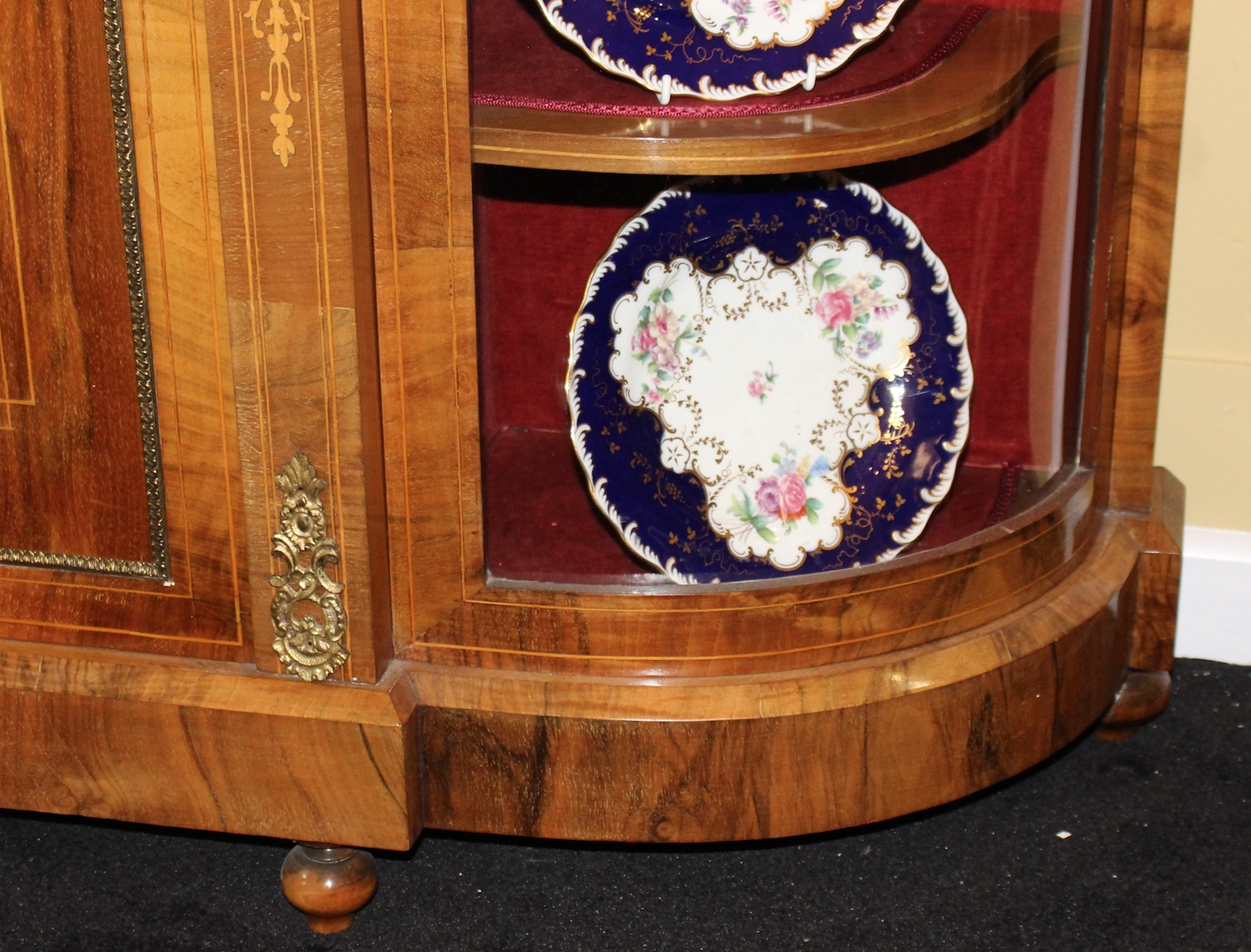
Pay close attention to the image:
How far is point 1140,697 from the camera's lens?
116cm

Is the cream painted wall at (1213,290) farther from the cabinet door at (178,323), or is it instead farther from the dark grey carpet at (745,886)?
the cabinet door at (178,323)

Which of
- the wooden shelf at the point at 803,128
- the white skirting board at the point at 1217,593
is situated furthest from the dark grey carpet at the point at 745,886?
the wooden shelf at the point at 803,128

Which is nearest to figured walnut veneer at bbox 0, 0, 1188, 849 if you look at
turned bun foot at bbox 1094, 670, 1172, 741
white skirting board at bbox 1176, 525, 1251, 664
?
turned bun foot at bbox 1094, 670, 1172, 741

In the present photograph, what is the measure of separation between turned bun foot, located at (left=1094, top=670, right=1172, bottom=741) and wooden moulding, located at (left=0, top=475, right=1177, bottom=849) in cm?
23

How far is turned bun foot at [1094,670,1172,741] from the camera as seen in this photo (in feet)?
3.79

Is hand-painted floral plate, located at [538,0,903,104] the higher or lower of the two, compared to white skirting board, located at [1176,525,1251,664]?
higher

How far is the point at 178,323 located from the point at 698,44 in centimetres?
34

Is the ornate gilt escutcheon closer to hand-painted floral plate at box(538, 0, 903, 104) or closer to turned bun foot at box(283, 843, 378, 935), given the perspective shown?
turned bun foot at box(283, 843, 378, 935)

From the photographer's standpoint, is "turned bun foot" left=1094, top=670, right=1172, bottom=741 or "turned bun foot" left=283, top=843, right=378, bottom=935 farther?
"turned bun foot" left=1094, top=670, right=1172, bottom=741

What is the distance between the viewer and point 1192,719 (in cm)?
121

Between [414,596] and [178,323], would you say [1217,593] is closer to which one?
[414,596]

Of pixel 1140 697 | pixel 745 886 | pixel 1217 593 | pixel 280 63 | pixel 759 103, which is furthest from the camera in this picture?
pixel 1217 593

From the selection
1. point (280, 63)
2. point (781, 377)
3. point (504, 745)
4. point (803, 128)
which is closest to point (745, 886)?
point (504, 745)

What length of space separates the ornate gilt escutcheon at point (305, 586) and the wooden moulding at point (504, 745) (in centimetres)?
2
